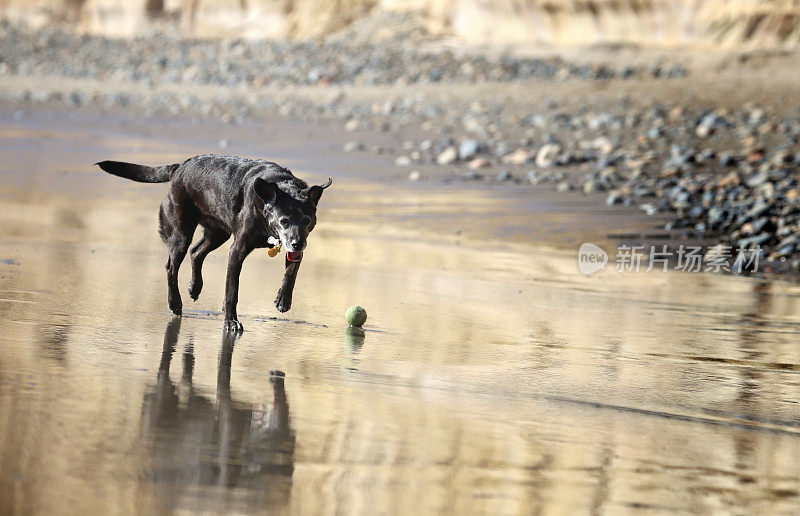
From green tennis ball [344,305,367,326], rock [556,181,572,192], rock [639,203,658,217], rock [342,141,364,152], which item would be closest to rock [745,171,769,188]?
rock [639,203,658,217]

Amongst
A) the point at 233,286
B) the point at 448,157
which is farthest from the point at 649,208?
the point at 233,286

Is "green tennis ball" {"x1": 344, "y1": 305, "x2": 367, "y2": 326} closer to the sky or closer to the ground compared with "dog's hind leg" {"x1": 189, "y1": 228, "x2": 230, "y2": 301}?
closer to the ground

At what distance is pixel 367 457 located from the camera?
3939mm

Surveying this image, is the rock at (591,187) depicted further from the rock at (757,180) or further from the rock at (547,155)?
the rock at (547,155)

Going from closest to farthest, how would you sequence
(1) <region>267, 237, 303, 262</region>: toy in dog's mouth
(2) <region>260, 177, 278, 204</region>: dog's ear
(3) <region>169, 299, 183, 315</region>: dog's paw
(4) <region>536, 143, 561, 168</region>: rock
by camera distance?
1. (2) <region>260, 177, 278, 204</region>: dog's ear
2. (1) <region>267, 237, 303, 262</region>: toy in dog's mouth
3. (3) <region>169, 299, 183, 315</region>: dog's paw
4. (4) <region>536, 143, 561, 168</region>: rock

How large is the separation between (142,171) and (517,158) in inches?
354

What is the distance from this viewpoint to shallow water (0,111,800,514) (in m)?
3.65

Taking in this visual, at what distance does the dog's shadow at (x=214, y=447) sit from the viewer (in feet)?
11.4

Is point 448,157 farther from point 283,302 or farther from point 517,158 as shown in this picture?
point 283,302

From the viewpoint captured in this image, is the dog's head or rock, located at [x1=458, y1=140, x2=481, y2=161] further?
rock, located at [x1=458, y1=140, x2=481, y2=161]

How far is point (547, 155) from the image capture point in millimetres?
15055

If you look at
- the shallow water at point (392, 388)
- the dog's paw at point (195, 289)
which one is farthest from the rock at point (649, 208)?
the dog's paw at point (195, 289)

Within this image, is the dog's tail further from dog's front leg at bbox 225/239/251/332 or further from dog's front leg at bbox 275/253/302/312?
dog's front leg at bbox 275/253/302/312

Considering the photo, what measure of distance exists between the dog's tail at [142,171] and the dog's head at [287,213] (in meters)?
1.09
